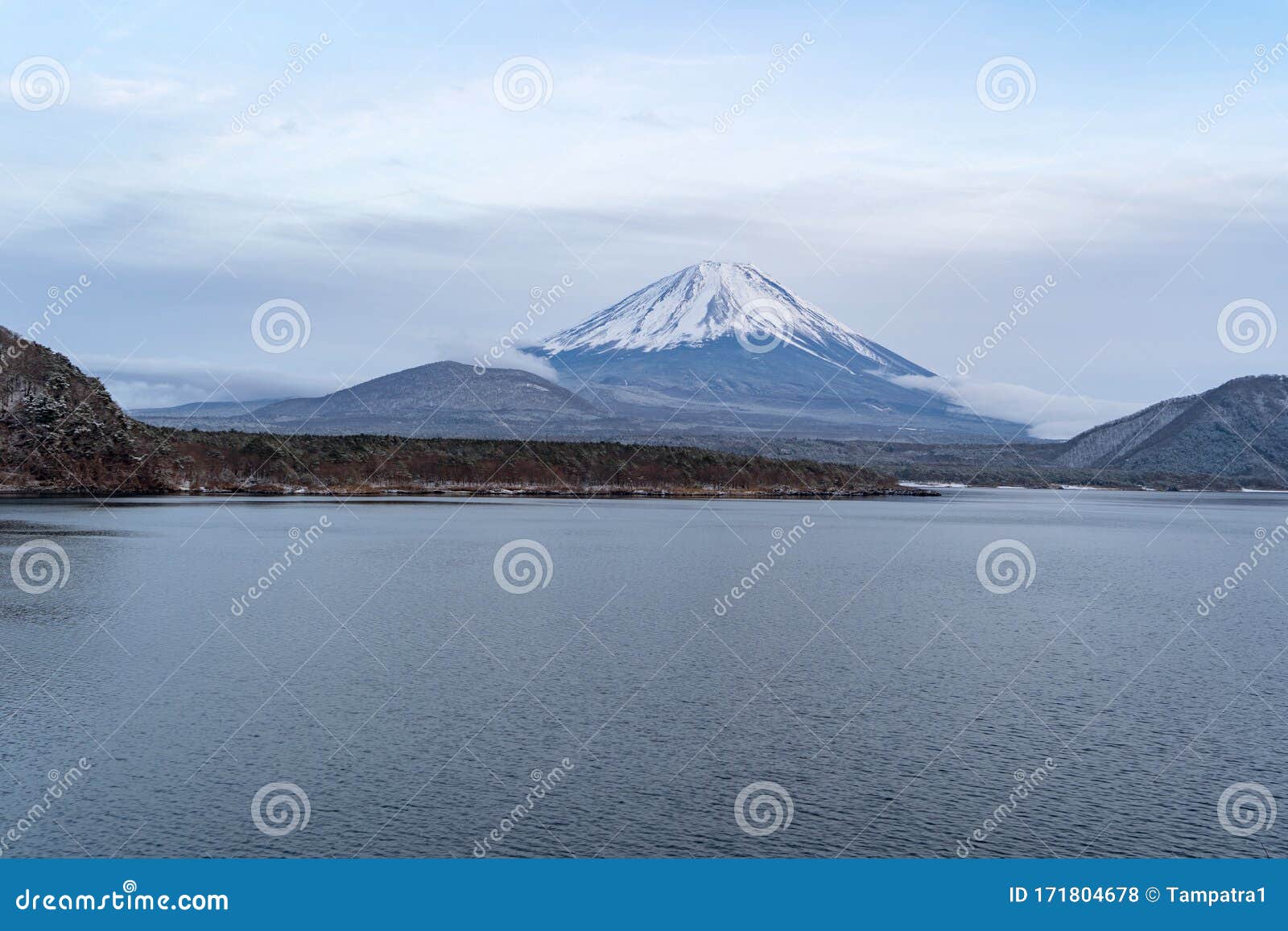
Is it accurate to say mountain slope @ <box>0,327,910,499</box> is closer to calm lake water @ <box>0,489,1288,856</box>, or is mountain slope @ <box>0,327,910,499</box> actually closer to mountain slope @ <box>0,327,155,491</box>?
mountain slope @ <box>0,327,155,491</box>

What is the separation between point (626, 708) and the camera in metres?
28.7

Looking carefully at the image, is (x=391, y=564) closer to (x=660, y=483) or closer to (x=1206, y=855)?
(x=1206, y=855)

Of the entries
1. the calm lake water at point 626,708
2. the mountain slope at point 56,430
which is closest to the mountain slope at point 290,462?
the mountain slope at point 56,430

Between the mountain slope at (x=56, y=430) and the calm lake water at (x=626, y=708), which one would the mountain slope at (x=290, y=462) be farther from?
the calm lake water at (x=626, y=708)

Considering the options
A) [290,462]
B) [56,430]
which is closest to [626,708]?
[56,430]

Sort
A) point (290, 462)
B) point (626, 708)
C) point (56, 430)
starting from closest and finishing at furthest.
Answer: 1. point (626, 708)
2. point (56, 430)
3. point (290, 462)

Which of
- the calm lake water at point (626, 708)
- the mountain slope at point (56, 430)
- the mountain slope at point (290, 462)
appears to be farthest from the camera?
the mountain slope at point (290, 462)

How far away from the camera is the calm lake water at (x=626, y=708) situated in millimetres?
20734

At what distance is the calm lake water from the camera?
68.0 ft

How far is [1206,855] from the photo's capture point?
1978cm

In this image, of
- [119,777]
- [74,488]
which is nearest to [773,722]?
[119,777]

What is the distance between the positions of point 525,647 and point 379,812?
15.7 meters

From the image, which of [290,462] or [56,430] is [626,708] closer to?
[56,430]

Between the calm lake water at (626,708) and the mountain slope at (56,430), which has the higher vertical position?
the mountain slope at (56,430)
